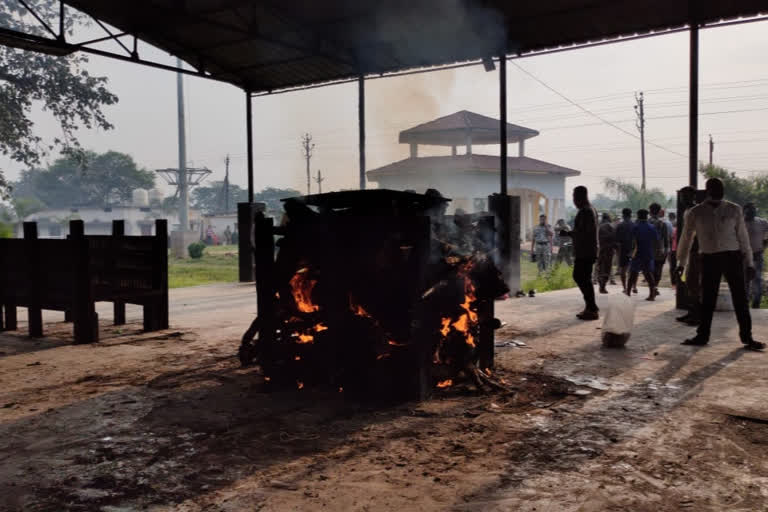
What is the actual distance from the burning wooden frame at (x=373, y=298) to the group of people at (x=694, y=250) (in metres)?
3.00

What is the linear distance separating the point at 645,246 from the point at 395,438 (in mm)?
8685

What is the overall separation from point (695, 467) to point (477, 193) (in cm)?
2997

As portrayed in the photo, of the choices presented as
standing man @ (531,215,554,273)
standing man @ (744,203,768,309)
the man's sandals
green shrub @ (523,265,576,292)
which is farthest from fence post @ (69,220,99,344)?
standing man @ (531,215,554,273)

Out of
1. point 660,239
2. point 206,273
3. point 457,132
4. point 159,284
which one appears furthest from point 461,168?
point 159,284

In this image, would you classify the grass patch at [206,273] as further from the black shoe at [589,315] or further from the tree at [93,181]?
the tree at [93,181]

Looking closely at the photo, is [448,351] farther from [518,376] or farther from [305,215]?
[305,215]

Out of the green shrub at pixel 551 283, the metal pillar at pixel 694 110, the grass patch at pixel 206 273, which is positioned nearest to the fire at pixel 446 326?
the metal pillar at pixel 694 110

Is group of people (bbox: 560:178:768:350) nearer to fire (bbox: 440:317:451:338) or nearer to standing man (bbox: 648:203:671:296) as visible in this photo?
standing man (bbox: 648:203:671:296)

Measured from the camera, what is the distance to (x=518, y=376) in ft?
19.0

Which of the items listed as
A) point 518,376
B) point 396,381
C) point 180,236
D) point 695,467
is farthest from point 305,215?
point 180,236

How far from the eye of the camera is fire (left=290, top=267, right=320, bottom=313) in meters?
5.65

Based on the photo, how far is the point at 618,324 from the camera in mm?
6934

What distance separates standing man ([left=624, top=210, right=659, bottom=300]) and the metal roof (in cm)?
357

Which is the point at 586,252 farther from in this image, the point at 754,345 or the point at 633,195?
the point at 633,195
